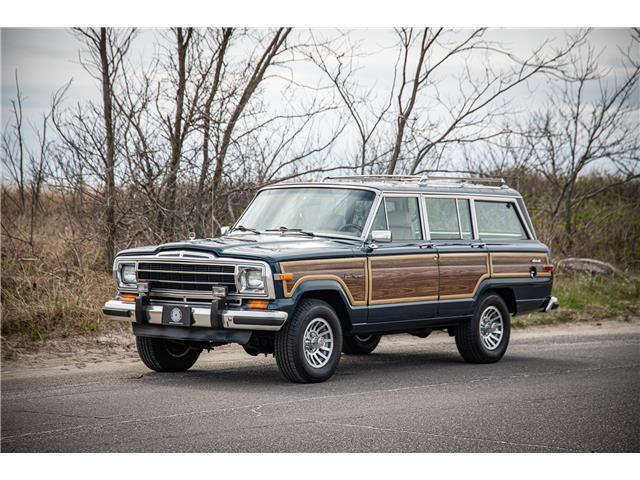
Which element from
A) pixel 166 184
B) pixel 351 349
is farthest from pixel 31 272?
pixel 351 349

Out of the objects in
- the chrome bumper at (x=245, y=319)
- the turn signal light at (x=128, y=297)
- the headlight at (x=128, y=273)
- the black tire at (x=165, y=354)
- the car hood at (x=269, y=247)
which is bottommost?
the black tire at (x=165, y=354)

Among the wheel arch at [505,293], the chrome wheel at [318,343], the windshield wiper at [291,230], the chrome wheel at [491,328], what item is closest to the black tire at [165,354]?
the chrome wheel at [318,343]

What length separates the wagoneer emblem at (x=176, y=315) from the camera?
9.58 meters

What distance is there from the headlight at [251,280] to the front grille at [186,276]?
85 millimetres

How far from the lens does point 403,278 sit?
1084 cm

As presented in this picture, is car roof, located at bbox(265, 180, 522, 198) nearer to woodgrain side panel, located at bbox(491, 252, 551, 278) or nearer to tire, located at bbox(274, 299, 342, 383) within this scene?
woodgrain side panel, located at bbox(491, 252, 551, 278)

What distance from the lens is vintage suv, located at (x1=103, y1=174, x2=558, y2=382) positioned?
9.52 meters

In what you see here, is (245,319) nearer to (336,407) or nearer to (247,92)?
(336,407)

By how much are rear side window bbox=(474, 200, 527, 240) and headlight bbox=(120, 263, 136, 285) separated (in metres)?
4.33

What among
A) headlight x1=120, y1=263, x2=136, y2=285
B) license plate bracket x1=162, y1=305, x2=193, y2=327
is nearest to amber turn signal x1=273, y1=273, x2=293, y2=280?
license plate bracket x1=162, y1=305, x2=193, y2=327

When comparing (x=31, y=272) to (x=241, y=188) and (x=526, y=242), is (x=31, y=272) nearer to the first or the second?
(x=241, y=188)

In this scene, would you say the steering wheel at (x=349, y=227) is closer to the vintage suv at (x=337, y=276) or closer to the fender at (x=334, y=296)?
the vintage suv at (x=337, y=276)

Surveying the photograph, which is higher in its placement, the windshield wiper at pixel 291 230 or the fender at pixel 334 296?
the windshield wiper at pixel 291 230

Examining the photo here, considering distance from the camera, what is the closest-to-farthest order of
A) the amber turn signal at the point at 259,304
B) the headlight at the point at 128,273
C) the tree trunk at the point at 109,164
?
the amber turn signal at the point at 259,304 → the headlight at the point at 128,273 → the tree trunk at the point at 109,164
